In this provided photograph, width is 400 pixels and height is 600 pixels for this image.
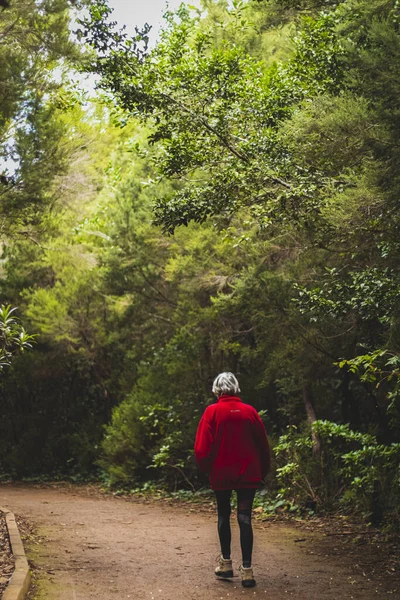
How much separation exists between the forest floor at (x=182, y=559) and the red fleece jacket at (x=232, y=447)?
0.95 m

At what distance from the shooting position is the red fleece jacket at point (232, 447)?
20.2 ft

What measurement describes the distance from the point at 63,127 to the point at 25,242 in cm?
350

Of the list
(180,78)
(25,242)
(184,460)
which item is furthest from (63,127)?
(184,460)

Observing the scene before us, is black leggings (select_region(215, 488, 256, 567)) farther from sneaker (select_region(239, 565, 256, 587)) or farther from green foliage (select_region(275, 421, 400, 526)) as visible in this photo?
green foliage (select_region(275, 421, 400, 526))

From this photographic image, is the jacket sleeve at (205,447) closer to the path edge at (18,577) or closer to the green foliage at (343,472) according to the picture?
the path edge at (18,577)

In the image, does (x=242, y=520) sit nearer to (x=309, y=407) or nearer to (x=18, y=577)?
(x=18, y=577)

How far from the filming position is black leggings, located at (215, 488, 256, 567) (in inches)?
240

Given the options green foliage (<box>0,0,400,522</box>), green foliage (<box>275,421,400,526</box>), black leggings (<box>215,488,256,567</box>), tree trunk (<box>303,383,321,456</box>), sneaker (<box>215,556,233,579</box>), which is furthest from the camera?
tree trunk (<box>303,383,321,456</box>)

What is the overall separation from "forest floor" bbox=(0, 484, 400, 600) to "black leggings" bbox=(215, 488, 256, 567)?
1.01ft

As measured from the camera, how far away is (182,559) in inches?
294

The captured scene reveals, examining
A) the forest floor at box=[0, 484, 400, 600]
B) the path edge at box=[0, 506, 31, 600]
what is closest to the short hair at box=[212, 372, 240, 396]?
the forest floor at box=[0, 484, 400, 600]

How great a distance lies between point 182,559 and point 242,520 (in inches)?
66.0

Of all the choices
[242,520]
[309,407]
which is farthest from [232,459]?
[309,407]

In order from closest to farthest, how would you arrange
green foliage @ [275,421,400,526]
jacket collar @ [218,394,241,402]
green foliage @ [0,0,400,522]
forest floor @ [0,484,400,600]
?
forest floor @ [0,484,400,600], jacket collar @ [218,394,241,402], green foliage @ [0,0,400,522], green foliage @ [275,421,400,526]
